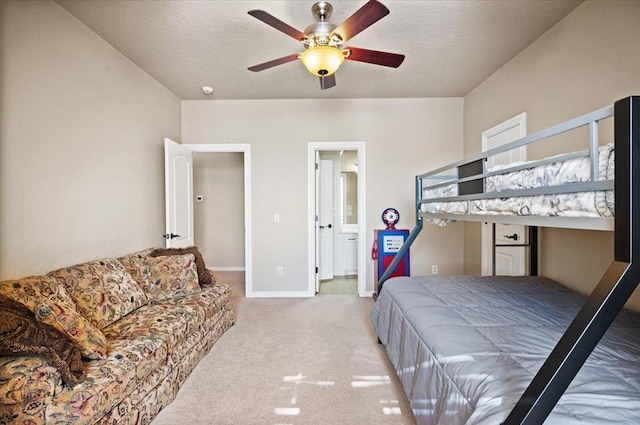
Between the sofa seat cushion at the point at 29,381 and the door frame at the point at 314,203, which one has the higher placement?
the door frame at the point at 314,203

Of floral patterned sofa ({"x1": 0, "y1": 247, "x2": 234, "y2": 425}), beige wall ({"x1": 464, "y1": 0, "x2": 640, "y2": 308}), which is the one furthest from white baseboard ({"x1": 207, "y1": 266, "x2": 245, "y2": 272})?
beige wall ({"x1": 464, "y1": 0, "x2": 640, "y2": 308})

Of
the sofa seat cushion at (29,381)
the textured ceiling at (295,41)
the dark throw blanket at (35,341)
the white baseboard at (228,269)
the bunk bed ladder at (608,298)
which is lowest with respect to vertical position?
the white baseboard at (228,269)

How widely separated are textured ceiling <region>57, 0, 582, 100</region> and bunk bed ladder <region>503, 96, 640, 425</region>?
70.3 inches

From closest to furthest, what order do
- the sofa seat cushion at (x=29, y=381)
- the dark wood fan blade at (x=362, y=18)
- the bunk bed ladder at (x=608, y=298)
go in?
the bunk bed ladder at (x=608, y=298), the sofa seat cushion at (x=29, y=381), the dark wood fan blade at (x=362, y=18)

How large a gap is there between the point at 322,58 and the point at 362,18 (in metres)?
0.34

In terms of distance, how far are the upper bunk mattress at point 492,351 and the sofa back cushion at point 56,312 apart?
160cm

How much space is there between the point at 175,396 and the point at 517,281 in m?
2.58

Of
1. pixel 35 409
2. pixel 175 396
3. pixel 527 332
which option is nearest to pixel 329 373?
pixel 175 396

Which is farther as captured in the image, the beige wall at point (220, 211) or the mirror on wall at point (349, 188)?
the beige wall at point (220, 211)

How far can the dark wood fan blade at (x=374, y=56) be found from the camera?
2.07 m

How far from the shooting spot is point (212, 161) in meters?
5.98

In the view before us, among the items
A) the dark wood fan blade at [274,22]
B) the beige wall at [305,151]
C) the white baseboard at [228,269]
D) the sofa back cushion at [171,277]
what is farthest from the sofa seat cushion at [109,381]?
the white baseboard at [228,269]

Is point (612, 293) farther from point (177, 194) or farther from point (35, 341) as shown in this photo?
point (177, 194)

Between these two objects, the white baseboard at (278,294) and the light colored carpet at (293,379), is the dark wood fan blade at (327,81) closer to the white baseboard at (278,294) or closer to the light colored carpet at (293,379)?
the light colored carpet at (293,379)
